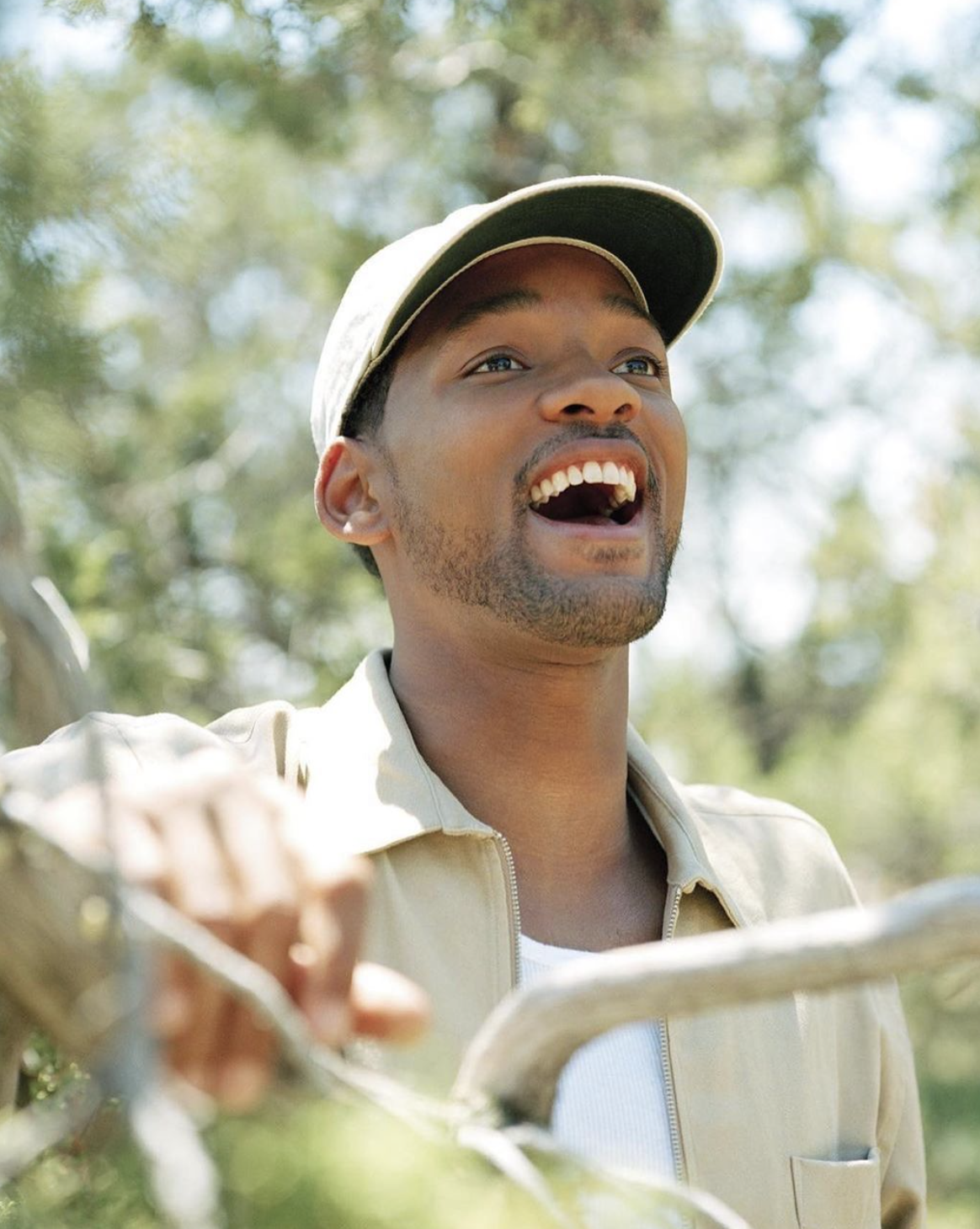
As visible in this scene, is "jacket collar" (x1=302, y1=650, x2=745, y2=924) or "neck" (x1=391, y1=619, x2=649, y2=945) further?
"neck" (x1=391, y1=619, x2=649, y2=945)

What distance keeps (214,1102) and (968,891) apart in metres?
0.31

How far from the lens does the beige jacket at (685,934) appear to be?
1.58 metres

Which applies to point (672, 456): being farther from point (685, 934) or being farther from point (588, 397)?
point (685, 934)

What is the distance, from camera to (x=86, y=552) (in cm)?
313

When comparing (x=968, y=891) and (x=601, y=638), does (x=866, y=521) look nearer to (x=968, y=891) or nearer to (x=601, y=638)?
(x=601, y=638)

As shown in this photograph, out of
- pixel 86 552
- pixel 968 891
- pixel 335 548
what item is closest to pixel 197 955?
pixel 968 891

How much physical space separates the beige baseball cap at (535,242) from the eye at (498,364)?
0.11 m

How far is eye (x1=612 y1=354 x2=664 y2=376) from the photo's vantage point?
204cm

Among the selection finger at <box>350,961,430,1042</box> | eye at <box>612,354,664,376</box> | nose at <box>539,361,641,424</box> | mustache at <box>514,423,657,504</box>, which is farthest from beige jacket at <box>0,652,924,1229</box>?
finger at <box>350,961,430,1042</box>

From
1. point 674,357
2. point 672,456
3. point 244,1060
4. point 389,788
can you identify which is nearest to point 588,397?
point 672,456

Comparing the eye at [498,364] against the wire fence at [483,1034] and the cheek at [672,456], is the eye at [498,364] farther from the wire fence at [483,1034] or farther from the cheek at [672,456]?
the wire fence at [483,1034]

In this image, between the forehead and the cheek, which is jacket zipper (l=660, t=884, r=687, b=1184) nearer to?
the cheek

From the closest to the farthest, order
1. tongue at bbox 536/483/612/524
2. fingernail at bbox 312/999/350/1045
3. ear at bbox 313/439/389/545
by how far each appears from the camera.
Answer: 1. fingernail at bbox 312/999/350/1045
2. tongue at bbox 536/483/612/524
3. ear at bbox 313/439/389/545

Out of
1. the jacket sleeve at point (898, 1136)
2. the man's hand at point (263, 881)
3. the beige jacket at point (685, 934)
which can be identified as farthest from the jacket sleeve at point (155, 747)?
the jacket sleeve at point (898, 1136)
